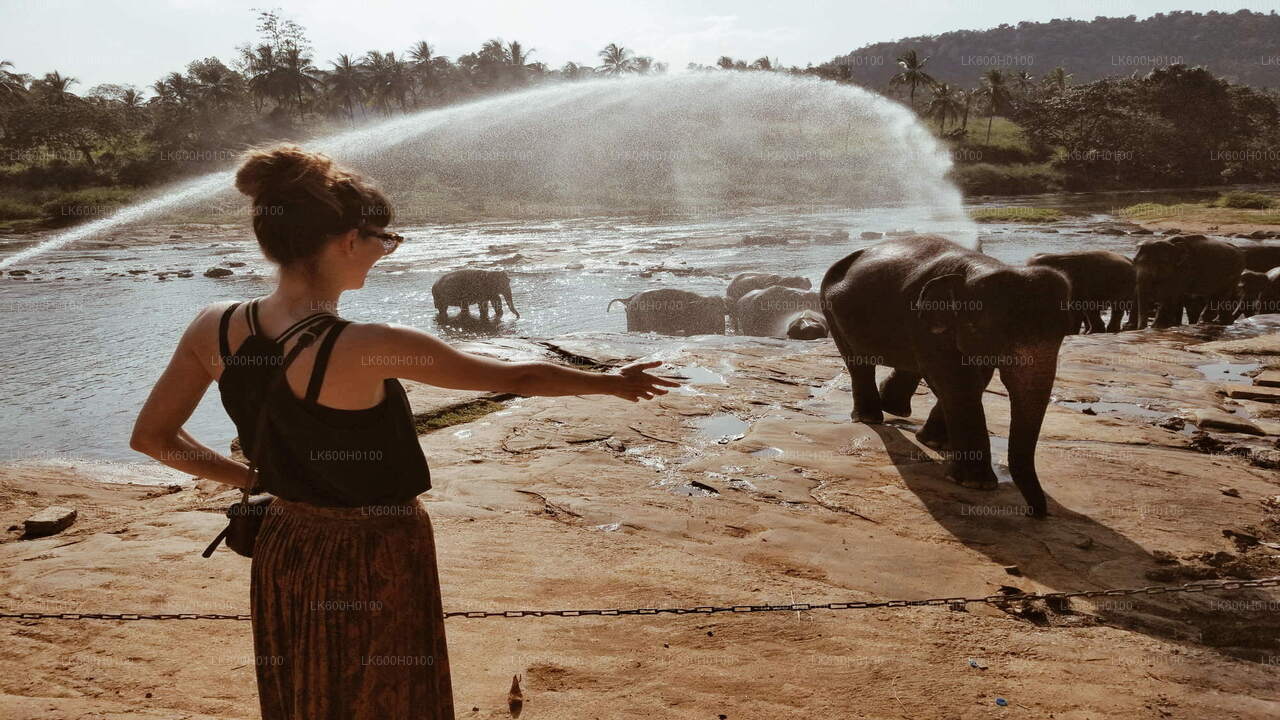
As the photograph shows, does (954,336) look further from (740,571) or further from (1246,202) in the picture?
(1246,202)

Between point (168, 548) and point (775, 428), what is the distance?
5104mm

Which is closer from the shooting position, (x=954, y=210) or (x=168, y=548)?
(x=168, y=548)

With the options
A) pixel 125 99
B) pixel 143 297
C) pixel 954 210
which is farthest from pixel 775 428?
pixel 125 99

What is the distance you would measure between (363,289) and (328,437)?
23998 millimetres

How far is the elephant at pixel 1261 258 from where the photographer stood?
793 inches

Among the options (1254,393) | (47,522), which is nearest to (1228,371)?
(1254,393)

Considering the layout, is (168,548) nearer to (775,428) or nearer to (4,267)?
(775,428)

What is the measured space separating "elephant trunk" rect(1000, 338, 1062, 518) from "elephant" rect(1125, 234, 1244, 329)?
1288 cm

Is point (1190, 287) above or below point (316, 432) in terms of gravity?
below

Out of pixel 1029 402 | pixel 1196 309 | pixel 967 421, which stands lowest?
pixel 1196 309

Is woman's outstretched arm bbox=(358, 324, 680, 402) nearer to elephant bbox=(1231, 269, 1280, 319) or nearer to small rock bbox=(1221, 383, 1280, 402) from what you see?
small rock bbox=(1221, 383, 1280, 402)

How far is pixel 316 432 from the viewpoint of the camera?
7.10 ft

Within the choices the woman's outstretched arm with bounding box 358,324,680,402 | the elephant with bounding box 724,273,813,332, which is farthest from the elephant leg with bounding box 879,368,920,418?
the elephant with bounding box 724,273,813,332

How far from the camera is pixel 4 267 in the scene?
93.3ft
